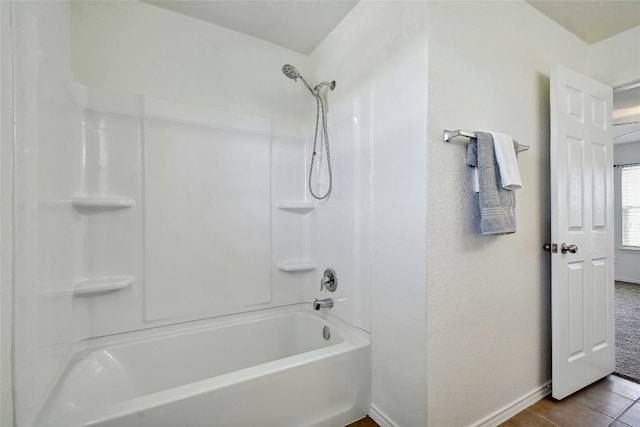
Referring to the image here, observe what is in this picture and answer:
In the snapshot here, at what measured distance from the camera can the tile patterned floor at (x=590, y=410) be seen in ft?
4.91

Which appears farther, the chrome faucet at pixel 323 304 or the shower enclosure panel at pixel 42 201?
the chrome faucet at pixel 323 304

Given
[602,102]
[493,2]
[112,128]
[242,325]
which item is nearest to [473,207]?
[493,2]

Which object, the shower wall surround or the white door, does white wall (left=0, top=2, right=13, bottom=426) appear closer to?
the shower wall surround

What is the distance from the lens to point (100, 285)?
1.52 m

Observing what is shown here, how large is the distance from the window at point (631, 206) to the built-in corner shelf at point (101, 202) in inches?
276

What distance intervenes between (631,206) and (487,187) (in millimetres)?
5540

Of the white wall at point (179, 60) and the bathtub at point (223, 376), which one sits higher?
the white wall at point (179, 60)

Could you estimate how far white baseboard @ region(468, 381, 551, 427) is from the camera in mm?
1468

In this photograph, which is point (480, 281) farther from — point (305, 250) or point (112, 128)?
point (112, 128)

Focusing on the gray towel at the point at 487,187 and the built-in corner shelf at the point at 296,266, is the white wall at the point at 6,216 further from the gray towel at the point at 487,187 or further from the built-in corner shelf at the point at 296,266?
the gray towel at the point at 487,187

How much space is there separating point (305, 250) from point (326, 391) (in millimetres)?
993

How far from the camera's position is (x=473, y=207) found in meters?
1.42

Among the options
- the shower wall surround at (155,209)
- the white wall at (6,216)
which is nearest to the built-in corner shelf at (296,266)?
the shower wall surround at (155,209)

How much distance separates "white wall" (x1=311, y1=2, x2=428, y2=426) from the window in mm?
5762
